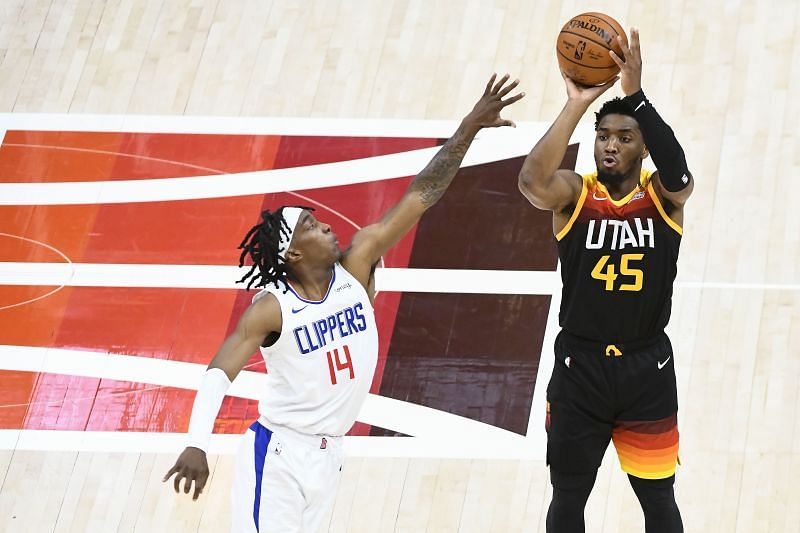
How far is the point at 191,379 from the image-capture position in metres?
7.54

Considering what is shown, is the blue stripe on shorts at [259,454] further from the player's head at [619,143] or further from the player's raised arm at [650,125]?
the player's raised arm at [650,125]

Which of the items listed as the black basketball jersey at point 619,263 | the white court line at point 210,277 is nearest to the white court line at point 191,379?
the white court line at point 210,277

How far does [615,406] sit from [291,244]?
1.45m

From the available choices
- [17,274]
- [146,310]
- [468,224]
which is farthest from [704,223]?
[17,274]

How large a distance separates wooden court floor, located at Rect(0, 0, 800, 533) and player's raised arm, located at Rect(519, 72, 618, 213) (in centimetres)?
228

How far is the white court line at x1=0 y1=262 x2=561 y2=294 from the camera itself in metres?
7.65

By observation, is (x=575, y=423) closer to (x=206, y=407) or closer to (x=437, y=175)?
(x=437, y=175)

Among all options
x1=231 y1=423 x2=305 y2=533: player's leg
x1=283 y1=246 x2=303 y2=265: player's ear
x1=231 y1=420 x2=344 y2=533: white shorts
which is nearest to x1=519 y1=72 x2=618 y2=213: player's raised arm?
x1=283 y1=246 x2=303 y2=265: player's ear

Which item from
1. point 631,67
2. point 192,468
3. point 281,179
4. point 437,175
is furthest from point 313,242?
point 281,179

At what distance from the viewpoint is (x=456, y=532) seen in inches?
267

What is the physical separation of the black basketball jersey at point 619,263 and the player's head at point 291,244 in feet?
3.11

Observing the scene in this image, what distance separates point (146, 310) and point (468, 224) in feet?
6.48

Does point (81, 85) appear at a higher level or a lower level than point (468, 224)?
higher

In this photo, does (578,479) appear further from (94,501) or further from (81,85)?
(81,85)
